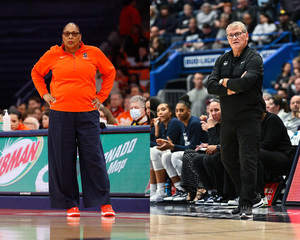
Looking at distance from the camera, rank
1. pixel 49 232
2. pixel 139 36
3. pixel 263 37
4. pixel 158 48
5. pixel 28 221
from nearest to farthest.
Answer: pixel 49 232 → pixel 28 221 → pixel 263 37 → pixel 139 36 → pixel 158 48

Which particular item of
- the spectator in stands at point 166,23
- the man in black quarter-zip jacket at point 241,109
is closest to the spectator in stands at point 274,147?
the man in black quarter-zip jacket at point 241,109

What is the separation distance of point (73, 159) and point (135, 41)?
13444 millimetres

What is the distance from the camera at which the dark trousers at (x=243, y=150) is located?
20.9ft

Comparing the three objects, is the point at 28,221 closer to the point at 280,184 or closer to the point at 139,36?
the point at 280,184

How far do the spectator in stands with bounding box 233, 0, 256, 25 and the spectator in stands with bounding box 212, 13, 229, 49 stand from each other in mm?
286

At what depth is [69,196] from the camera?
6.67 meters

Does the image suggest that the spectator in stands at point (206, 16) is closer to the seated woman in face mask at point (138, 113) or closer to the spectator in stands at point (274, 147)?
the seated woman in face mask at point (138, 113)

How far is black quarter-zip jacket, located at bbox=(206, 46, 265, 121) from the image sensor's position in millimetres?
6375

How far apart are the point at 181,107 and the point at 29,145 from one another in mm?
2203

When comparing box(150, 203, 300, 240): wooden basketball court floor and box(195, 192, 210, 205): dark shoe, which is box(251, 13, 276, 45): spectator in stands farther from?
box(150, 203, 300, 240): wooden basketball court floor

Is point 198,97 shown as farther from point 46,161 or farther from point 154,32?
point 46,161

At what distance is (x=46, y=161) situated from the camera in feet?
27.7

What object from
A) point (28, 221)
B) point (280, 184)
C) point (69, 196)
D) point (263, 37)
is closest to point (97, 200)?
point (69, 196)

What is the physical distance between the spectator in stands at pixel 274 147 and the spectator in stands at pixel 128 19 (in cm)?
1294
